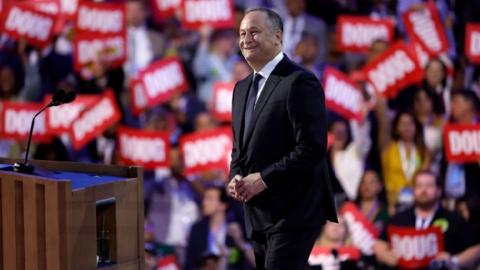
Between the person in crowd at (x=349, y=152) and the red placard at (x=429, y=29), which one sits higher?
the red placard at (x=429, y=29)

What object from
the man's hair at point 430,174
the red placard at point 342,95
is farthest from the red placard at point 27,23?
the man's hair at point 430,174

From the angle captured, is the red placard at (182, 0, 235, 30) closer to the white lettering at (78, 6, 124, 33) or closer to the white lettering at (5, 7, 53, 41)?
the white lettering at (78, 6, 124, 33)

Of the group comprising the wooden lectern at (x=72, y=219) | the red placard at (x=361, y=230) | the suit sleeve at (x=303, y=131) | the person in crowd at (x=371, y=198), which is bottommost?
the red placard at (x=361, y=230)

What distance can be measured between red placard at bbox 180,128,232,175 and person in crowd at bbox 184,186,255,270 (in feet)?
0.53

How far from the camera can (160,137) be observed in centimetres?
591

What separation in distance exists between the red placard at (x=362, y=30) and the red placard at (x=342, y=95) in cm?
23

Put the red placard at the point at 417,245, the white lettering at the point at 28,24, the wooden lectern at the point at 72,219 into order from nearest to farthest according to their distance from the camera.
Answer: the wooden lectern at the point at 72,219 → the red placard at the point at 417,245 → the white lettering at the point at 28,24

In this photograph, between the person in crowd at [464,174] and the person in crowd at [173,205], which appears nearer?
the person in crowd at [464,174]

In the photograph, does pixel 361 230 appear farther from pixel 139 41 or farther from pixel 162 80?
pixel 139 41

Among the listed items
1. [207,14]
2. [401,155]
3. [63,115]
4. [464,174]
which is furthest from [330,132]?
[63,115]

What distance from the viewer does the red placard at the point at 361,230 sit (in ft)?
18.1

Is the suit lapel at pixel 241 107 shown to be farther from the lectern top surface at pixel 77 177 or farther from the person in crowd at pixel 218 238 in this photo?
the person in crowd at pixel 218 238

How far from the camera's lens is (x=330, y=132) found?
5.68 m

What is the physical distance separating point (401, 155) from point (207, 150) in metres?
1.25
